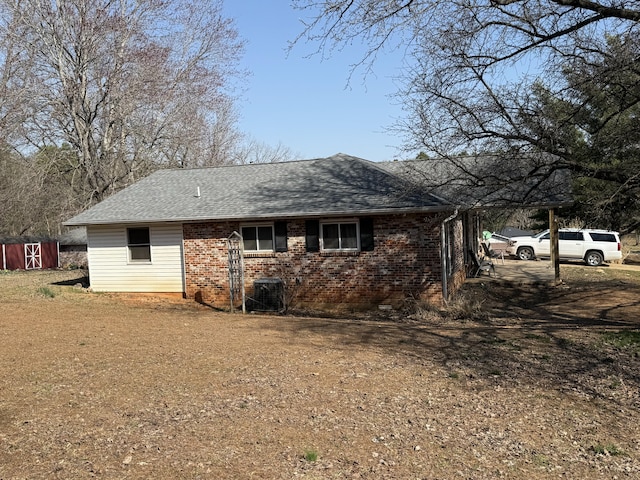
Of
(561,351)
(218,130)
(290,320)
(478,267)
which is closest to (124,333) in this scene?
(290,320)

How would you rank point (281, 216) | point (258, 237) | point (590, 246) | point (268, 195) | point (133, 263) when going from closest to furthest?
1. point (281, 216)
2. point (258, 237)
3. point (268, 195)
4. point (133, 263)
5. point (590, 246)

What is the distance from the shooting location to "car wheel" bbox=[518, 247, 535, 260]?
2698 cm

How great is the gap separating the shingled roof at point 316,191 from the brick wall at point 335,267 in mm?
532

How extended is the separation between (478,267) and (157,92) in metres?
16.0

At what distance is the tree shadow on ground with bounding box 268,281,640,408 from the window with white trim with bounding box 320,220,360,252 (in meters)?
2.71

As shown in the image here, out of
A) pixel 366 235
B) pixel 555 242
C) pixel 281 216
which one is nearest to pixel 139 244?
pixel 281 216

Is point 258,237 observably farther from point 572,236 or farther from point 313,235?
point 572,236

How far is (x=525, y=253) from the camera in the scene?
27.1m

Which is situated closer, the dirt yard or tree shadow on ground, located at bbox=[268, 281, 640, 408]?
the dirt yard

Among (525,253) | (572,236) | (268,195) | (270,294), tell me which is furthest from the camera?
(525,253)

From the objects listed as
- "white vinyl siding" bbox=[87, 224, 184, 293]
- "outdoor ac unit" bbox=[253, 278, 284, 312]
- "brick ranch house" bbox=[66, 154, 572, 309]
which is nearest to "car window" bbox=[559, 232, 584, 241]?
"brick ranch house" bbox=[66, 154, 572, 309]

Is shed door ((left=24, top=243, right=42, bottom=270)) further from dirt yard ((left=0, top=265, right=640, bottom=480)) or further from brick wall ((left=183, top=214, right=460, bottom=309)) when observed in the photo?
dirt yard ((left=0, top=265, right=640, bottom=480))

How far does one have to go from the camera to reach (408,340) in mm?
9453

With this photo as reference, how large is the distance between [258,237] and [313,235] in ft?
5.54
